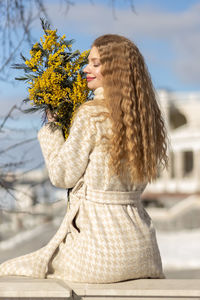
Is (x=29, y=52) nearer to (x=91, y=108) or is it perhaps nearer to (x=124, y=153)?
(x=91, y=108)

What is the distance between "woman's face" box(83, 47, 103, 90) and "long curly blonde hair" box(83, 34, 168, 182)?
0.15 ft

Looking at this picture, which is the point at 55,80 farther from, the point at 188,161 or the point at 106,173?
the point at 188,161

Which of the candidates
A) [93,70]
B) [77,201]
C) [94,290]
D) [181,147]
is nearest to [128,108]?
[93,70]

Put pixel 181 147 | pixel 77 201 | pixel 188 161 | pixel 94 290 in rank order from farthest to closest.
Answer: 1. pixel 188 161
2. pixel 181 147
3. pixel 77 201
4. pixel 94 290

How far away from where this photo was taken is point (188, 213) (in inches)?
1027

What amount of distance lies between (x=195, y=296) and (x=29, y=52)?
184cm

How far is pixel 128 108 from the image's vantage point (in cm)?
293

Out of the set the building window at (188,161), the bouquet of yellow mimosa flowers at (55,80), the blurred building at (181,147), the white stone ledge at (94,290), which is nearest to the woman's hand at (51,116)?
the bouquet of yellow mimosa flowers at (55,80)

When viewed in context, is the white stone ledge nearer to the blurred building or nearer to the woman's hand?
the woman's hand

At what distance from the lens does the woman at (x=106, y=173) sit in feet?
9.59

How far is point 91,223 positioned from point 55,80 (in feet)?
3.05

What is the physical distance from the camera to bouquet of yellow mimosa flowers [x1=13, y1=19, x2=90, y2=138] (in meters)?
3.09

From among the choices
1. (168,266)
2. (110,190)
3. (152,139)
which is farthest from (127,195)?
(168,266)

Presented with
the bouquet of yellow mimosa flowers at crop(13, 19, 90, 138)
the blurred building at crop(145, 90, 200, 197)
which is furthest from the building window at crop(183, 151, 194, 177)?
the bouquet of yellow mimosa flowers at crop(13, 19, 90, 138)
